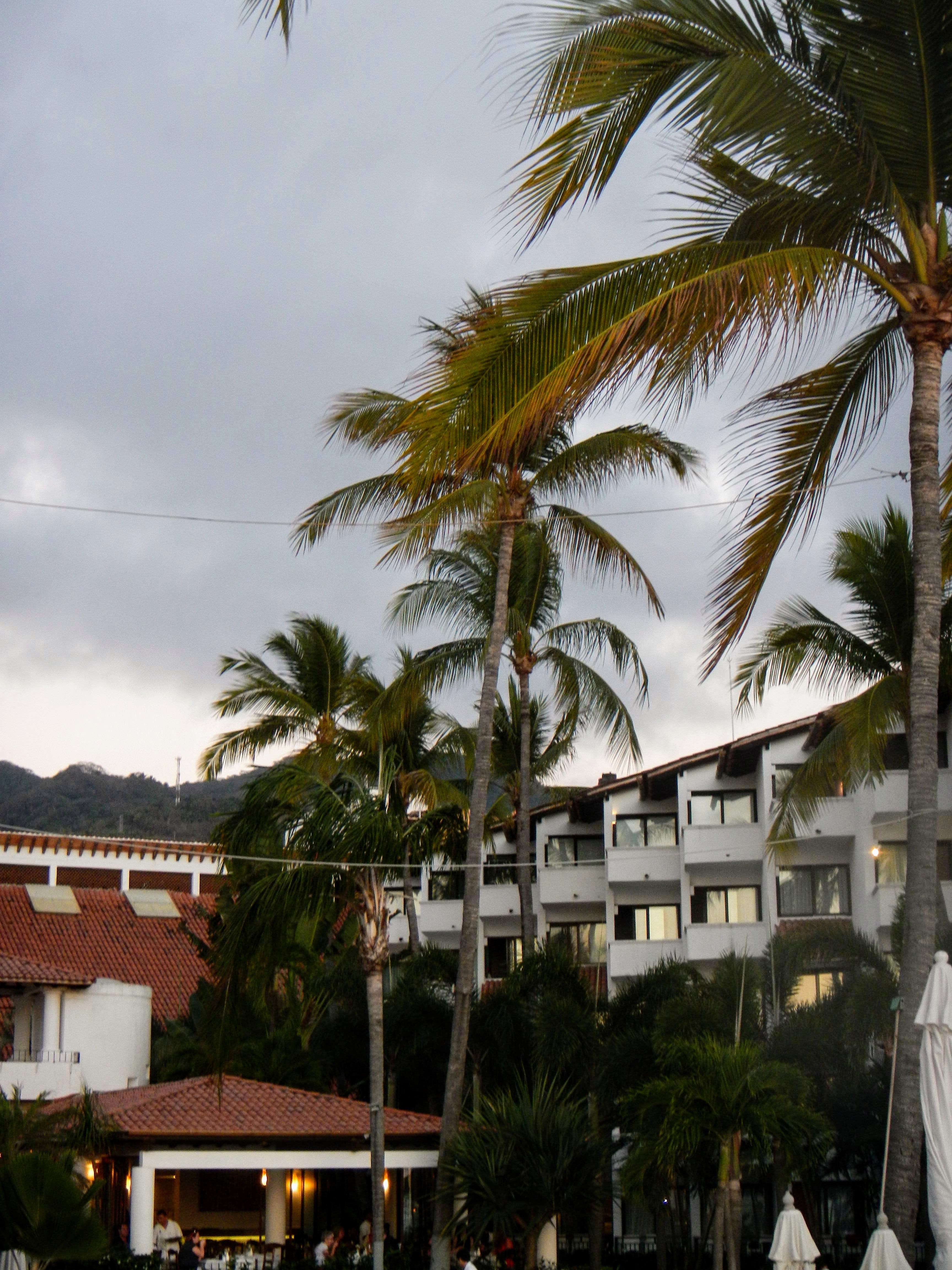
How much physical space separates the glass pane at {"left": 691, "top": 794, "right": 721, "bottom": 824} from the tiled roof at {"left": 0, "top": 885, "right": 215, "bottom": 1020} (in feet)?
45.1

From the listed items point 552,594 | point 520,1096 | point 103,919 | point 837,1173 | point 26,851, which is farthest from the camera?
point 26,851

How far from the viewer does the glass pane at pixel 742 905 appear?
3991 centimetres

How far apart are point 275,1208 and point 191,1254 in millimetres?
4830

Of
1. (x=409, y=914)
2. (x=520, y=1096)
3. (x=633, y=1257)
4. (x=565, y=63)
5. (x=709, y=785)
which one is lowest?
(x=633, y=1257)

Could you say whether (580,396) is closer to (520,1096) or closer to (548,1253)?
(520,1096)

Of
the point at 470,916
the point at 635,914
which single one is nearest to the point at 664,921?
the point at 635,914

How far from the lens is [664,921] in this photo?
136ft

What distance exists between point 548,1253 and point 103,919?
2446 centimetres

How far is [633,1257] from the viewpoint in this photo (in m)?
30.2

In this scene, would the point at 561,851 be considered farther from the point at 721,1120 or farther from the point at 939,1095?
the point at 939,1095

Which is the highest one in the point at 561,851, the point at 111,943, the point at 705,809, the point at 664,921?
the point at 705,809

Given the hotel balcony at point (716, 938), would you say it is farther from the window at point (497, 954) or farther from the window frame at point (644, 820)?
the window at point (497, 954)

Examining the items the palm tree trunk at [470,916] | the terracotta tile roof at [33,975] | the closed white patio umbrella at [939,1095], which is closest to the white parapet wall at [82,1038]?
the terracotta tile roof at [33,975]

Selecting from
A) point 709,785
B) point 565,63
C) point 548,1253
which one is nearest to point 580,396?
point 565,63
